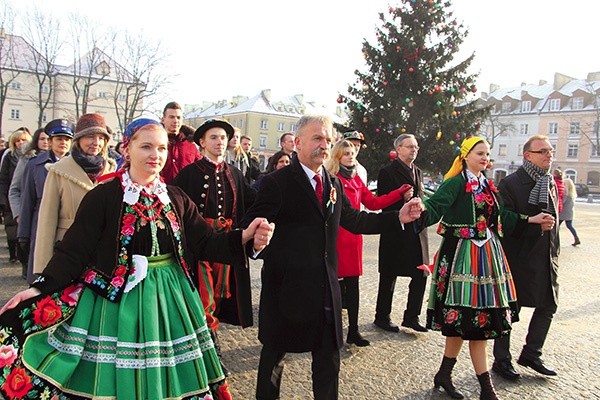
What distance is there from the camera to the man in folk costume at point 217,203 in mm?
4375

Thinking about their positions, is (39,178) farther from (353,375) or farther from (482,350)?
(482,350)

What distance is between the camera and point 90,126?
170 inches

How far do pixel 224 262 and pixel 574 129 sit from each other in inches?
2511

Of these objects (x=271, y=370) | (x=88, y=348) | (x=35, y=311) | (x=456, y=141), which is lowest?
(x=271, y=370)

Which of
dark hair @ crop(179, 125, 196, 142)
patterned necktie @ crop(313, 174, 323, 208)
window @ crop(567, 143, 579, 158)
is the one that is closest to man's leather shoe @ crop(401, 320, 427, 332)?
patterned necktie @ crop(313, 174, 323, 208)

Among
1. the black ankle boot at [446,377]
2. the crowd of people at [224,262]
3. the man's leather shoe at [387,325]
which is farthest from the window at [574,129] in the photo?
the black ankle boot at [446,377]

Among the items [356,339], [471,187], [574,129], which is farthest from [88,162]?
[574,129]

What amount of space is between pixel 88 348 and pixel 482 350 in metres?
2.95

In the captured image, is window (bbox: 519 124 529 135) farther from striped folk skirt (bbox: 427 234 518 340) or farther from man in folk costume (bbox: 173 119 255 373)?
man in folk costume (bbox: 173 119 255 373)

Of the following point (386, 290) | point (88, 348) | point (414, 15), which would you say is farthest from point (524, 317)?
point (414, 15)

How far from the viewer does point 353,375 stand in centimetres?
446

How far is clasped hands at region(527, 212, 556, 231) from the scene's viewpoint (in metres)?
4.35

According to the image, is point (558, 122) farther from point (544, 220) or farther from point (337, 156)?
point (544, 220)

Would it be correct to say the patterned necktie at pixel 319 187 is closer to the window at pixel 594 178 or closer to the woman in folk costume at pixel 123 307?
the woman in folk costume at pixel 123 307
